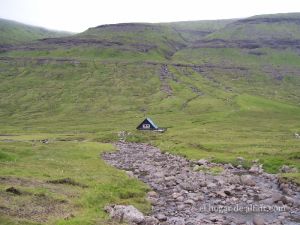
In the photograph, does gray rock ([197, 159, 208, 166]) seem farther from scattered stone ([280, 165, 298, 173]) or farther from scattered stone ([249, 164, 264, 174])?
scattered stone ([280, 165, 298, 173])

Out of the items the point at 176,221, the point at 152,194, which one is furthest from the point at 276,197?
the point at 176,221

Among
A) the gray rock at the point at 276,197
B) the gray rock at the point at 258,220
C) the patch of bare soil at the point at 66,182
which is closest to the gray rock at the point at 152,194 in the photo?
the patch of bare soil at the point at 66,182

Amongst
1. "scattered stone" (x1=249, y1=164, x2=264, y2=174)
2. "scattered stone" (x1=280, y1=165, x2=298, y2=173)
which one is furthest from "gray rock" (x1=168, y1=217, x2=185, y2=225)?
"scattered stone" (x1=280, y1=165, x2=298, y2=173)

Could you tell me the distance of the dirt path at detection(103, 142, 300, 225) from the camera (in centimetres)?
3912

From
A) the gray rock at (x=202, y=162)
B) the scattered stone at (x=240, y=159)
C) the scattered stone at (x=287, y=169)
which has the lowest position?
the gray rock at (x=202, y=162)

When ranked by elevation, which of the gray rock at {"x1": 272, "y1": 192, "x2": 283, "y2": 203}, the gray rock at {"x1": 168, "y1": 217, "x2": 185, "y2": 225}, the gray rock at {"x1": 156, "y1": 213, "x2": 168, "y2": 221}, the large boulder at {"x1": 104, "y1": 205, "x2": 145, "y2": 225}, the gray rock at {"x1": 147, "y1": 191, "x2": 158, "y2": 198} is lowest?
the gray rock at {"x1": 147, "y1": 191, "x2": 158, "y2": 198}

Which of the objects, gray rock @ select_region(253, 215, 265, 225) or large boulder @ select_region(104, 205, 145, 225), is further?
gray rock @ select_region(253, 215, 265, 225)

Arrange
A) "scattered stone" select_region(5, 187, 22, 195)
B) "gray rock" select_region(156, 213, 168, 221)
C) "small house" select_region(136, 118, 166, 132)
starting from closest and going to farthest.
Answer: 1. "gray rock" select_region(156, 213, 168, 221)
2. "scattered stone" select_region(5, 187, 22, 195)
3. "small house" select_region(136, 118, 166, 132)

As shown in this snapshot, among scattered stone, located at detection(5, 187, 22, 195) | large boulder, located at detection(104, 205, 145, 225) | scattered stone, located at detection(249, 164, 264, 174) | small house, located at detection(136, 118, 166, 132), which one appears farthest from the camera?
small house, located at detection(136, 118, 166, 132)

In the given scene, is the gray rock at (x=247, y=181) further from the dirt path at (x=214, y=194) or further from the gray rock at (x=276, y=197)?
the gray rock at (x=276, y=197)

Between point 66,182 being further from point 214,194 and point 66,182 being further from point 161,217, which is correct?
point 214,194

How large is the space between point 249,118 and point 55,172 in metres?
128

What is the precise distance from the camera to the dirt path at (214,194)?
3912 cm

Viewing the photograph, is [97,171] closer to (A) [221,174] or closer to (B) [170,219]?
(A) [221,174]
